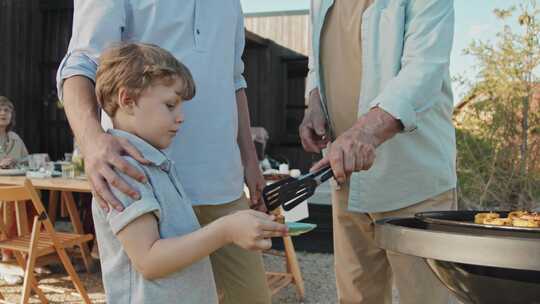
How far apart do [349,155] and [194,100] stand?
0.50 metres

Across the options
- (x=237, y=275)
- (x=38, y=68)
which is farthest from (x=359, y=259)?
(x=38, y=68)

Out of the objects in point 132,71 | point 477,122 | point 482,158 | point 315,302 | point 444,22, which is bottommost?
point 315,302

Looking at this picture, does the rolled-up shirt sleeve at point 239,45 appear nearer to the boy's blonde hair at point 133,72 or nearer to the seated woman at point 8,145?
the boy's blonde hair at point 133,72

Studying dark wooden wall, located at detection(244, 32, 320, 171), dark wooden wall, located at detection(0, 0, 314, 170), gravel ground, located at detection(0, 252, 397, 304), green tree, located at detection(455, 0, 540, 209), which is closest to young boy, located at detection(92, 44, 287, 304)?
gravel ground, located at detection(0, 252, 397, 304)

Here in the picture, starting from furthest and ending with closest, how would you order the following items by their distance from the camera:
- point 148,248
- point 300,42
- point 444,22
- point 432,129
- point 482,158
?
point 300,42 < point 482,158 < point 432,129 < point 444,22 < point 148,248

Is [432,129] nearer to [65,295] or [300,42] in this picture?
[65,295]

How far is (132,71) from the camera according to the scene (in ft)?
3.90

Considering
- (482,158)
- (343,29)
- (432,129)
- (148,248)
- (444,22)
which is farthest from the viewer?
(482,158)

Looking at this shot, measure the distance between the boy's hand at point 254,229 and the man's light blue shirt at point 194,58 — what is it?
48cm

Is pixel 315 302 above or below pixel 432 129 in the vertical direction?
below

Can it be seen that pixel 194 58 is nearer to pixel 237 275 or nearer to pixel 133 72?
pixel 133 72

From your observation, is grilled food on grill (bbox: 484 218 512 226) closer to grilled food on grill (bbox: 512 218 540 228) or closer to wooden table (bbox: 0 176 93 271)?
grilled food on grill (bbox: 512 218 540 228)

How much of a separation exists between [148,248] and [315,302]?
127 inches

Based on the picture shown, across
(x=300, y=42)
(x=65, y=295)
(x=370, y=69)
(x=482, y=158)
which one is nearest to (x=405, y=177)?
(x=370, y=69)
